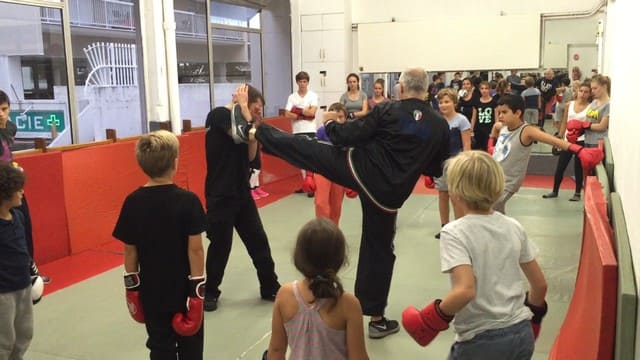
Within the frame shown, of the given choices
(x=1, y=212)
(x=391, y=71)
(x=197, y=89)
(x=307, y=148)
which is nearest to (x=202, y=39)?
(x=197, y=89)

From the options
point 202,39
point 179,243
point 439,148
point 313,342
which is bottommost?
point 313,342

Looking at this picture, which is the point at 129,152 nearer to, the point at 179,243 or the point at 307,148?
the point at 307,148

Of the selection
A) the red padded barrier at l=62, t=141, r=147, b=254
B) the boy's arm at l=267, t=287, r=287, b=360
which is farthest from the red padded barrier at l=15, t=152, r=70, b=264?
the boy's arm at l=267, t=287, r=287, b=360

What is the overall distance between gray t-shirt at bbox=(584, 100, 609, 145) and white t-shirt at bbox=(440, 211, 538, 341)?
5.18 meters

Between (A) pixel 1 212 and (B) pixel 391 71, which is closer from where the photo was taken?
(A) pixel 1 212

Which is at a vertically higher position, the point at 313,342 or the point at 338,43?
the point at 338,43

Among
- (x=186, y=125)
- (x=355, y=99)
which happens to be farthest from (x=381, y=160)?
(x=355, y=99)

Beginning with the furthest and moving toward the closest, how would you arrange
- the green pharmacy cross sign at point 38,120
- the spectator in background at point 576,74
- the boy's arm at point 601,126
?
the spectator in background at point 576,74
the boy's arm at point 601,126
the green pharmacy cross sign at point 38,120

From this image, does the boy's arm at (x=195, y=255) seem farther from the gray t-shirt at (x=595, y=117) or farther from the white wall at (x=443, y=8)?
the white wall at (x=443, y=8)

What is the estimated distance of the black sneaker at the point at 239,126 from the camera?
4.18 metres

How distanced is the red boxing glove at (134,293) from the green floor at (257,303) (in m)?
1.01

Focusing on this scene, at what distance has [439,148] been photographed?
150 inches

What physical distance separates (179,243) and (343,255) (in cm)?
98

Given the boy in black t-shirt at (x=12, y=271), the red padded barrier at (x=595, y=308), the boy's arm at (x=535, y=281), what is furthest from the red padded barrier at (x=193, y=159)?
the boy's arm at (x=535, y=281)
